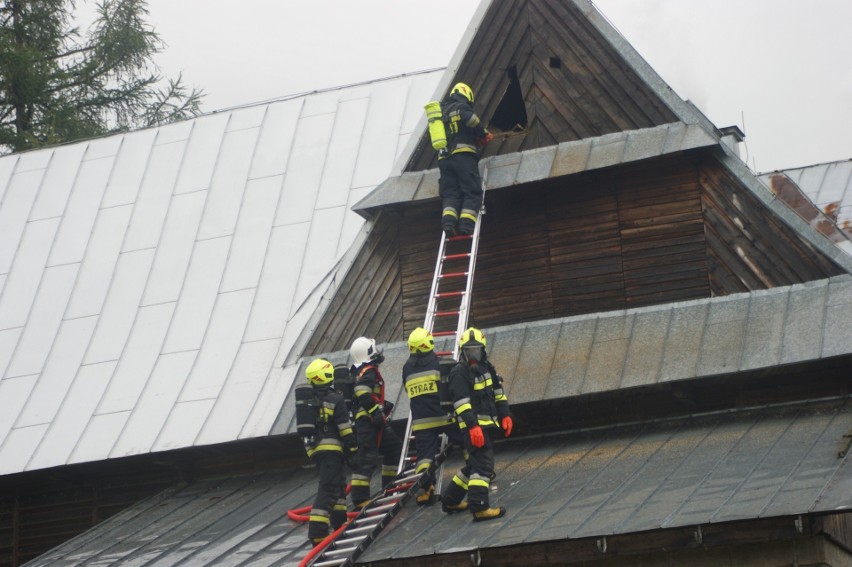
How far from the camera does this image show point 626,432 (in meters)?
14.0

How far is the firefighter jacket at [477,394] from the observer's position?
1289cm

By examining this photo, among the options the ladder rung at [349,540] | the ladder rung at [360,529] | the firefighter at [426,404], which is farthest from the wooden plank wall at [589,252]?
the ladder rung at [349,540]

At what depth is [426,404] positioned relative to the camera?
13.5 meters

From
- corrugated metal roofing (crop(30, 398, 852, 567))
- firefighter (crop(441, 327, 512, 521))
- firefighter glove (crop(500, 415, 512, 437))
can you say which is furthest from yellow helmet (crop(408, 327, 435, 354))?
corrugated metal roofing (crop(30, 398, 852, 567))

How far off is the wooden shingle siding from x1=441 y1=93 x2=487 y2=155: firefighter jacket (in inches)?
21.7

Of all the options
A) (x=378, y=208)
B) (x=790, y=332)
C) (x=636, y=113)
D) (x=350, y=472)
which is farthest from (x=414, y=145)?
(x=790, y=332)

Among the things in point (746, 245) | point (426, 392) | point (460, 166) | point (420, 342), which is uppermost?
point (460, 166)

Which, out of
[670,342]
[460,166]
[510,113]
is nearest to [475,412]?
[670,342]

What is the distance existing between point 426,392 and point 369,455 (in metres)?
0.96

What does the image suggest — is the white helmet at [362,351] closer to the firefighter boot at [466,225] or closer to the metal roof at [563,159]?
the firefighter boot at [466,225]

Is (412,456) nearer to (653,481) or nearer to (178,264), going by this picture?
(653,481)

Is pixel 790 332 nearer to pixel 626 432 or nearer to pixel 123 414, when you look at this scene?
pixel 626 432

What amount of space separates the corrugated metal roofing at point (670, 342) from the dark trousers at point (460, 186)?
4.47 feet

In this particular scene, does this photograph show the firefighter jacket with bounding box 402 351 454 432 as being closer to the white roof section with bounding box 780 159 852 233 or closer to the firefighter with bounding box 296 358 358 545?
the firefighter with bounding box 296 358 358 545
